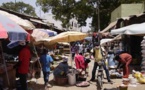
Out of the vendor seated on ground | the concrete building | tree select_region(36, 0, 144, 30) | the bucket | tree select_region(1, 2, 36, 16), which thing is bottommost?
the bucket

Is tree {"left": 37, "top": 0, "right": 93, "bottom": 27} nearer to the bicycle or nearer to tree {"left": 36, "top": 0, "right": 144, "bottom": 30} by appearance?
tree {"left": 36, "top": 0, "right": 144, "bottom": 30}

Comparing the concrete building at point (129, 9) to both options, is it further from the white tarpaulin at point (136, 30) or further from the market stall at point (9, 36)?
the market stall at point (9, 36)

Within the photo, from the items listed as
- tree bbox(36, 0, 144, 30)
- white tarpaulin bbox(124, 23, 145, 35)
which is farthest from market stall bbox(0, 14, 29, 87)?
tree bbox(36, 0, 144, 30)

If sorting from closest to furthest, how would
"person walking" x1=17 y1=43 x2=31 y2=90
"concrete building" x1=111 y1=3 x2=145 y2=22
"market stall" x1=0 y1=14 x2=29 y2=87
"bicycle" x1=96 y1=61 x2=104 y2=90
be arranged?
"market stall" x1=0 y1=14 x2=29 y2=87 < "person walking" x1=17 y1=43 x2=31 y2=90 < "bicycle" x1=96 y1=61 x2=104 y2=90 < "concrete building" x1=111 y1=3 x2=145 y2=22

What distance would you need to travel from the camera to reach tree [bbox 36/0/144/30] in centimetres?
4150

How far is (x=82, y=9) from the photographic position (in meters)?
41.5

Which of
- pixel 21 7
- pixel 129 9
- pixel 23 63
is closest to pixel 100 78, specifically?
pixel 23 63

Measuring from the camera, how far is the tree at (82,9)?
41500 mm

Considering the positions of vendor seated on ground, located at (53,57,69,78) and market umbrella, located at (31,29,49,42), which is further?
vendor seated on ground, located at (53,57,69,78)

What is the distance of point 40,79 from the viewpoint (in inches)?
546

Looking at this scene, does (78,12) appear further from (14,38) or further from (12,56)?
(14,38)

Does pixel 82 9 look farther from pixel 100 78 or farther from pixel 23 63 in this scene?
pixel 23 63

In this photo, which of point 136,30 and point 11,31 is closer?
point 11,31

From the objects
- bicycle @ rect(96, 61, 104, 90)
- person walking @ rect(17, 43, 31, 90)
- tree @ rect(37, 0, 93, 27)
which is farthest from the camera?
tree @ rect(37, 0, 93, 27)
